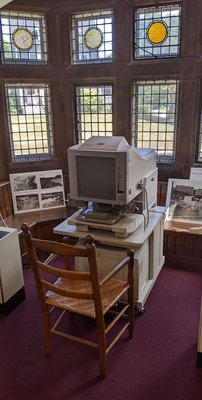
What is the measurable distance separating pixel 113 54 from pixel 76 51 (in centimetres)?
48

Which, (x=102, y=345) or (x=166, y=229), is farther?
(x=166, y=229)

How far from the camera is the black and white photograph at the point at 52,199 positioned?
393 cm

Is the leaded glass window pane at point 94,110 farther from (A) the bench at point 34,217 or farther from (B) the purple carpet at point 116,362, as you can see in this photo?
(B) the purple carpet at point 116,362

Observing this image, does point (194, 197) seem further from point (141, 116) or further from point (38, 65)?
point (38, 65)

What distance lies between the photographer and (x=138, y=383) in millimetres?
2004

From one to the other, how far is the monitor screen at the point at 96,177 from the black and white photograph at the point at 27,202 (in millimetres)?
1553

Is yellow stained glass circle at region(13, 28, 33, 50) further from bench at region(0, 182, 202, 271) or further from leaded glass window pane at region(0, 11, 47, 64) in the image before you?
bench at region(0, 182, 202, 271)

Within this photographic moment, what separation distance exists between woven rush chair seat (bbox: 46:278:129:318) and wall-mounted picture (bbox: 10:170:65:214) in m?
1.75

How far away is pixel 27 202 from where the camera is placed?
3863 millimetres

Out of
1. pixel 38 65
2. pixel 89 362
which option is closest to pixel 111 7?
pixel 38 65

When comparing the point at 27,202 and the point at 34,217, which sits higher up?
the point at 27,202

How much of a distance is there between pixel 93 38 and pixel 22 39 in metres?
0.80

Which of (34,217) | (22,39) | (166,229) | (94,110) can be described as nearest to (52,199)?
(34,217)

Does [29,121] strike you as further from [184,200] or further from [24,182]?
[184,200]
